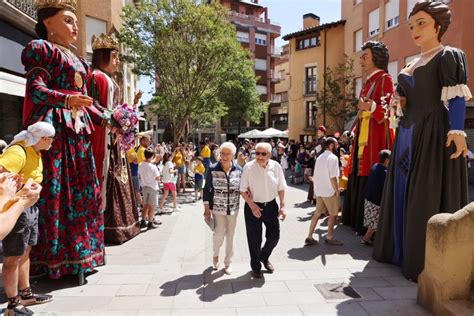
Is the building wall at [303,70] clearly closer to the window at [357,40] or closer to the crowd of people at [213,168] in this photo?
the window at [357,40]

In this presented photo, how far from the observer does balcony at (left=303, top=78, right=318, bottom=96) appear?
2902 cm

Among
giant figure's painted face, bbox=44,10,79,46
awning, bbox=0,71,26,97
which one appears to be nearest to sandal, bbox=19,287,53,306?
giant figure's painted face, bbox=44,10,79,46

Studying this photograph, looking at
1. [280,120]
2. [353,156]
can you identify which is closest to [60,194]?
[353,156]

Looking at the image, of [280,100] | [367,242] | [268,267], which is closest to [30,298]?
[268,267]

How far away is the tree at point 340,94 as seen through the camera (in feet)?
78.5

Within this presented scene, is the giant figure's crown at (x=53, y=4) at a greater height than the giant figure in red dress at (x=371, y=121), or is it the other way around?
the giant figure's crown at (x=53, y=4)

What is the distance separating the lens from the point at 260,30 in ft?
150

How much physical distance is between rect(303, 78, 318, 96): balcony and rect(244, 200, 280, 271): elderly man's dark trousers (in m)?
25.6

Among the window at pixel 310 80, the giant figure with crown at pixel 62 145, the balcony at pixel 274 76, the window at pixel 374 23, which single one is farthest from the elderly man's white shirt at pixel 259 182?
the balcony at pixel 274 76

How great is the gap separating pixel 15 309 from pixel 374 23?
21.7m

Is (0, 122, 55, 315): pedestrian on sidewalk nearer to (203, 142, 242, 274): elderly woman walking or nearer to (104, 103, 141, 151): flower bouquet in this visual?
(104, 103, 141, 151): flower bouquet

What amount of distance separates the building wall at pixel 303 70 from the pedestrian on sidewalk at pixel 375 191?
20723 mm

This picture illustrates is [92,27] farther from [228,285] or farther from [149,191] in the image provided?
[228,285]

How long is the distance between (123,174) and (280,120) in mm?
38887
